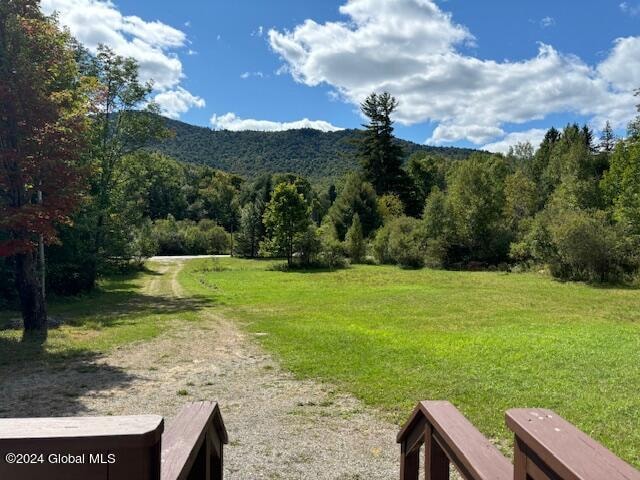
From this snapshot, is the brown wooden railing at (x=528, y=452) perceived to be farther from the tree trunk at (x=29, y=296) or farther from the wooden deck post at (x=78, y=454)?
the tree trunk at (x=29, y=296)

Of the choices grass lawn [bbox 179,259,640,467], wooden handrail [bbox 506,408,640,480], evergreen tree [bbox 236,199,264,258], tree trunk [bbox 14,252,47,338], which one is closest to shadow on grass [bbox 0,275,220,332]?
tree trunk [bbox 14,252,47,338]

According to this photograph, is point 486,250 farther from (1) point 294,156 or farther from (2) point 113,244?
(1) point 294,156

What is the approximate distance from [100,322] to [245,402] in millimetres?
9548

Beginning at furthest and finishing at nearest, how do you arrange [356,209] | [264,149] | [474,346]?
1. [264,149]
2. [356,209]
3. [474,346]

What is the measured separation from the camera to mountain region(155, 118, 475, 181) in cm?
13146

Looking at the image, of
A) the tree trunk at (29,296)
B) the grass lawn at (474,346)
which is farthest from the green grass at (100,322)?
the grass lawn at (474,346)

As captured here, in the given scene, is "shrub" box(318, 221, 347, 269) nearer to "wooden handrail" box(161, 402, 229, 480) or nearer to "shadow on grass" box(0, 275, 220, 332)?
"shadow on grass" box(0, 275, 220, 332)

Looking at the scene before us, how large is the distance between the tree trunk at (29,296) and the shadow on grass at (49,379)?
132cm

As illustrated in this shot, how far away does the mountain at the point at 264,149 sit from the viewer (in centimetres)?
13146

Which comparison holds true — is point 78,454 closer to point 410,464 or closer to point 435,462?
point 435,462

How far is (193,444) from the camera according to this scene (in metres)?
1.86

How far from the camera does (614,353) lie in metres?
9.96

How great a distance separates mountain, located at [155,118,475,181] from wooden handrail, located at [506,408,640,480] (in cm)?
12572

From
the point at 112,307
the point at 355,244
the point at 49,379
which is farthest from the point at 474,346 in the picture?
the point at 355,244
